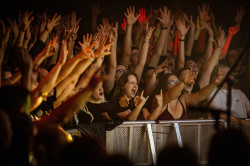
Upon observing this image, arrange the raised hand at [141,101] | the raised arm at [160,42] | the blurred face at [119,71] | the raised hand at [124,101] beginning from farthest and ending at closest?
the raised arm at [160,42] → the blurred face at [119,71] → the raised hand at [124,101] → the raised hand at [141,101]

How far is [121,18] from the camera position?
6270mm

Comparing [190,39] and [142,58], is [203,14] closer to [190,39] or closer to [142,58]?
[190,39]

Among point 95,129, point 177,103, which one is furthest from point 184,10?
point 95,129

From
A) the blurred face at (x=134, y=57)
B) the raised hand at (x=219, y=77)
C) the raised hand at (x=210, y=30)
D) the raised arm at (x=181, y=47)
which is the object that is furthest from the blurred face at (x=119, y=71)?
the raised hand at (x=210, y=30)

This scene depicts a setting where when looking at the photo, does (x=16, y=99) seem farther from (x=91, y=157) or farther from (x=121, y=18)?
(x=121, y=18)

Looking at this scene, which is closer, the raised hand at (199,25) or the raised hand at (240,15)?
the raised hand at (199,25)

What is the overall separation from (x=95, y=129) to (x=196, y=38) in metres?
3.58

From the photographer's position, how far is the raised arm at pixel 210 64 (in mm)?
5984

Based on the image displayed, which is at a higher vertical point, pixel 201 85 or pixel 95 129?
pixel 201 85

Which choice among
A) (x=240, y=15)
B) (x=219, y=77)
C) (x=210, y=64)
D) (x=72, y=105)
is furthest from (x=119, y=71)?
(x=72, y=105)

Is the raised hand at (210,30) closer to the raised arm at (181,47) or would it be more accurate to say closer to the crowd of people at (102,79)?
the crowd of people at (102,79)

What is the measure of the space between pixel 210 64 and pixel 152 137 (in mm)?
2463

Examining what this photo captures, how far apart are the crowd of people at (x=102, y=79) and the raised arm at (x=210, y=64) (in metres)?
0.02

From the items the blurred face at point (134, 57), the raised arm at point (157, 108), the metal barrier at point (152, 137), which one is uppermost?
the blurred face at point (134, 57)
